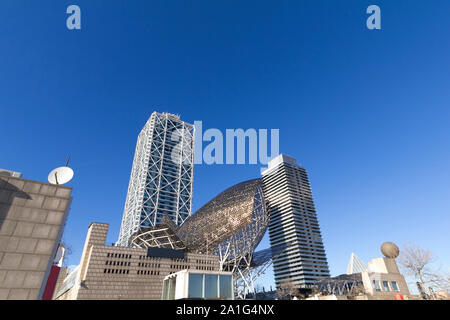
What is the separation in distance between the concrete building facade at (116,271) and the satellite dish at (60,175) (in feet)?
153

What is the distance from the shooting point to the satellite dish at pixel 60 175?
20594 millimetres

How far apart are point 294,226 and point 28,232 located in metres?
157

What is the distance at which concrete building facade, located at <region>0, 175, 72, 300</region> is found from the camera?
49.4ft

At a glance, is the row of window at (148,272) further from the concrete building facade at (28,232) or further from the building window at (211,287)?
the concrete building facade at (28,232)

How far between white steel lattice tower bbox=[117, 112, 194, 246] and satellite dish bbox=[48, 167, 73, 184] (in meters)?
101

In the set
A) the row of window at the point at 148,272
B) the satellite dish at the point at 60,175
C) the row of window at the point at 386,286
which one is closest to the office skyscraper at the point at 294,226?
the row of window at the point at 386,286

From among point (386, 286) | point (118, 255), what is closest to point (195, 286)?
point (118, 255)

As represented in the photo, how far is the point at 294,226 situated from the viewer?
157 metres

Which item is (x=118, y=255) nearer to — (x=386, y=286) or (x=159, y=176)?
(x=386, y=286)

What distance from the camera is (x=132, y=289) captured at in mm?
60469

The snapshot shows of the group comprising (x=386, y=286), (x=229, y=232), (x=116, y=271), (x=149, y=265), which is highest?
(x=229, y=232)

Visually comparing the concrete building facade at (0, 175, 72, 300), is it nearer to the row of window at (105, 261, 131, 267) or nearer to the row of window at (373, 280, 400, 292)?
the row of window at (105, 261, 131, 267)
